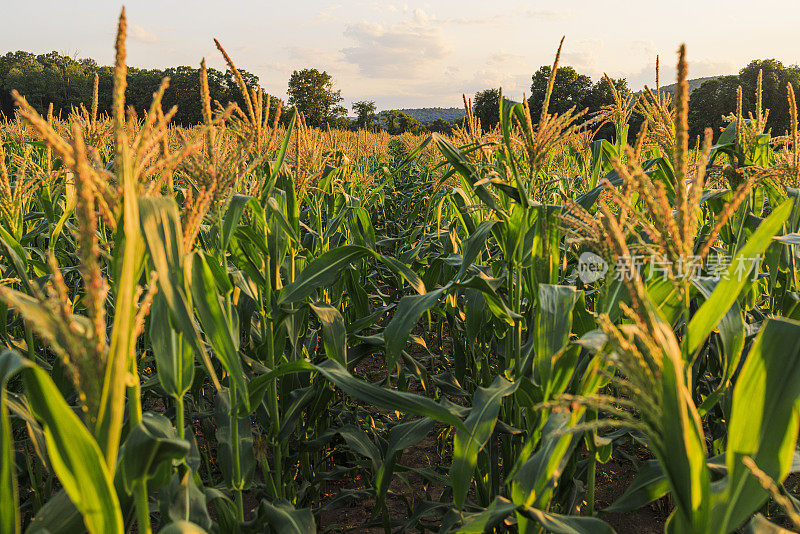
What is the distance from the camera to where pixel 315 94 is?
157ft

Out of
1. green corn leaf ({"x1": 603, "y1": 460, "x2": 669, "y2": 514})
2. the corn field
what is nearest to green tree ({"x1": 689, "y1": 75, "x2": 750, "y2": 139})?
the corn field

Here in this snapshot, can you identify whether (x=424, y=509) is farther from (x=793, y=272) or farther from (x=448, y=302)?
(x=793, y=272)

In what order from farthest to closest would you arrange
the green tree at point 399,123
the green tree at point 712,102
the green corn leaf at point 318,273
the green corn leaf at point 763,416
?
the green tree at point 399,123 → the green tree at point 712,102 → the green corn leaf at point 318,273 → the green corn leaf at point 763,416

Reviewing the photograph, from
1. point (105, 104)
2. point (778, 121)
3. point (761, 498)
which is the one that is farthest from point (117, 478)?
point (105, 104)

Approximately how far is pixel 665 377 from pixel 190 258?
1.06m

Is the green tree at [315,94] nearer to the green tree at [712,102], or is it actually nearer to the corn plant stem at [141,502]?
the green tree at [712,102]

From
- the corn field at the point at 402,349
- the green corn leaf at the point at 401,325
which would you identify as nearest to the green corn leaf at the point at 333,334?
the corn field at the point at 402,349

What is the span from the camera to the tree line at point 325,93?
29.6 meters

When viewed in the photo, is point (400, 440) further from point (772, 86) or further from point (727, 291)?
point (772, 86)

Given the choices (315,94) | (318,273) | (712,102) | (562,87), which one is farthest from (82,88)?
(318,273)

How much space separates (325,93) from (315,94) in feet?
9.75

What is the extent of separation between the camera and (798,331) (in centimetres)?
95

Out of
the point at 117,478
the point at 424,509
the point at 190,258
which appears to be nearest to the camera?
the point at 117,478

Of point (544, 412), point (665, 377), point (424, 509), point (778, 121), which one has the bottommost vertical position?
point (424, 509)
